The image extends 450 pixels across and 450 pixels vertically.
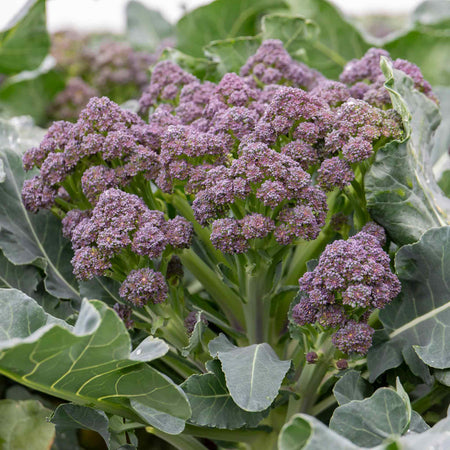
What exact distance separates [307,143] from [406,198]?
0.60ft

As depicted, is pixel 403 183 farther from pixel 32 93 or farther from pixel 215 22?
pixel 32 93

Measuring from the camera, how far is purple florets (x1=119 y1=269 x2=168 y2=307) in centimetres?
76

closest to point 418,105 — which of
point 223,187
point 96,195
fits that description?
point 223,187

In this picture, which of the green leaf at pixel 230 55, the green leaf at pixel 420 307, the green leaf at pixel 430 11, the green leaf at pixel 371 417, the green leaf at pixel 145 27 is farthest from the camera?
the green leaf at pixel 145 27

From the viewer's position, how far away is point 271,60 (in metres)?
1.03

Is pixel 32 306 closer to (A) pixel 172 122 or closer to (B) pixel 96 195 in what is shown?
(B) pixel 96 195

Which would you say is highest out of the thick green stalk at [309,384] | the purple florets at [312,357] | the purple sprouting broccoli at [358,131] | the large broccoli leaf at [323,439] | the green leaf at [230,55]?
the green leaf at [230,55]

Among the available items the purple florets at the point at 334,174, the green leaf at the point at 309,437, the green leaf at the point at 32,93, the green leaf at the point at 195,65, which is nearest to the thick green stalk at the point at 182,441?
the green leaf at the point at 309,437

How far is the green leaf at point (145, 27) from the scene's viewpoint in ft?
6.30

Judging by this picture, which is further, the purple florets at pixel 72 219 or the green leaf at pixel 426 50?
the green leaf at pixel 426 50

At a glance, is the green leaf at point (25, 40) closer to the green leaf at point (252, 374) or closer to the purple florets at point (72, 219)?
the purple florets at point (72, 219)

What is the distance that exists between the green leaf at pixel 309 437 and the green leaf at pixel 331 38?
1.20 m

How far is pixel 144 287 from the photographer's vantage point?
2.48 ft

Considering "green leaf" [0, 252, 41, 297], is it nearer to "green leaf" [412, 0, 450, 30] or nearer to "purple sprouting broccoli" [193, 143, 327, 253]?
"purple sprouting broccoli" [193, 143, 327, 253]
